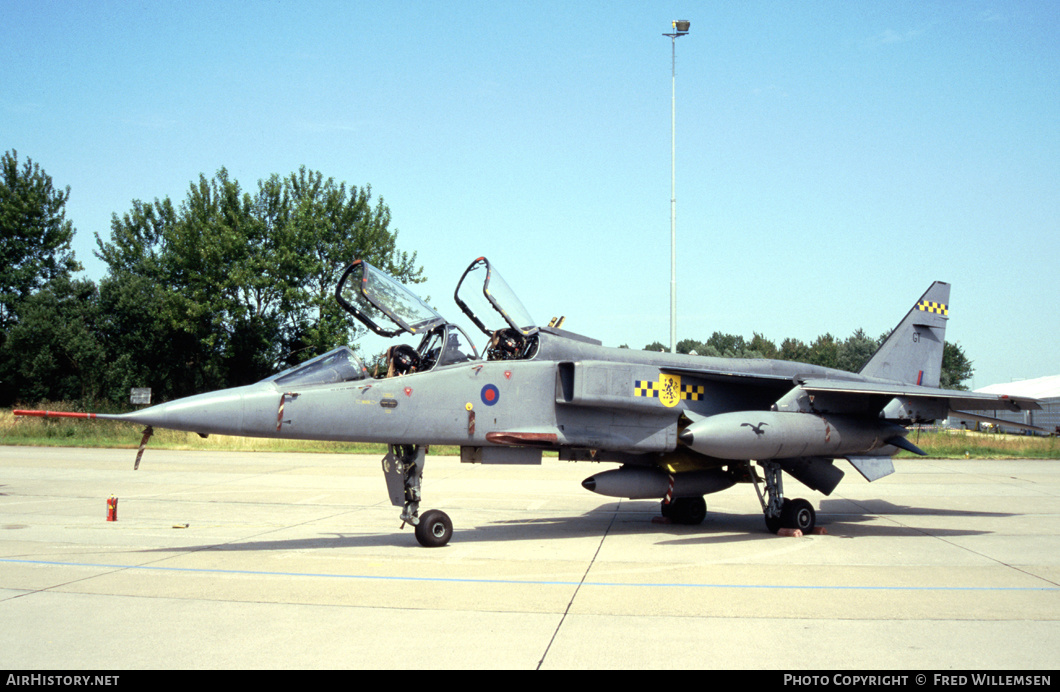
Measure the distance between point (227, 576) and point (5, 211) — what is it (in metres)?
51.5

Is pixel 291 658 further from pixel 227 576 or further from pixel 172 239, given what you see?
pixel 172 239

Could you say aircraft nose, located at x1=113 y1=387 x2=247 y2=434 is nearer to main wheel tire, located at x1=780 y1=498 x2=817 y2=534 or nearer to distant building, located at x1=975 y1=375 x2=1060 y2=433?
main wheel tire, located at x1=780 y1=498 x2=817 y2=534

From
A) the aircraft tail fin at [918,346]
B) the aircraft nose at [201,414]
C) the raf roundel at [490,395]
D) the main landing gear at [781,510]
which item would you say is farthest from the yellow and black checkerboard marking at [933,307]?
the aircraft nose at [201,414]

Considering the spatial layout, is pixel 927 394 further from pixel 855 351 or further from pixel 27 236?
pixel 855 351

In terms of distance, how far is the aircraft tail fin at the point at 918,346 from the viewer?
1428 cm

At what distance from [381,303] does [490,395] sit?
1.88 meters

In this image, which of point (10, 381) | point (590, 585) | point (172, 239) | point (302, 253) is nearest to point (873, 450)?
point (590, 585)

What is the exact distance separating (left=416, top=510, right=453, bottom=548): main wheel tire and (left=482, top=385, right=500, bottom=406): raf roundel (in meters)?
1.55

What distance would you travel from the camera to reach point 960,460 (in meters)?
25.4

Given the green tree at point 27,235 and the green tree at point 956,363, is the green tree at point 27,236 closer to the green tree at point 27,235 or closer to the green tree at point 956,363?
the green tree at point 27,235

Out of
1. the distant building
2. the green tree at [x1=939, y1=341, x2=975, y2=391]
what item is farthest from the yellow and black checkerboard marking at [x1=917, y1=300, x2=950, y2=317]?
the green tree at [x1=939, y1=341, x2=975, y2=391]

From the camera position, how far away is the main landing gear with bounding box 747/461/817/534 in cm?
1134

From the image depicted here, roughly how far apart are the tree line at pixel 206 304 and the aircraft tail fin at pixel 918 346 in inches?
1179

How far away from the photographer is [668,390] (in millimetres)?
11164
